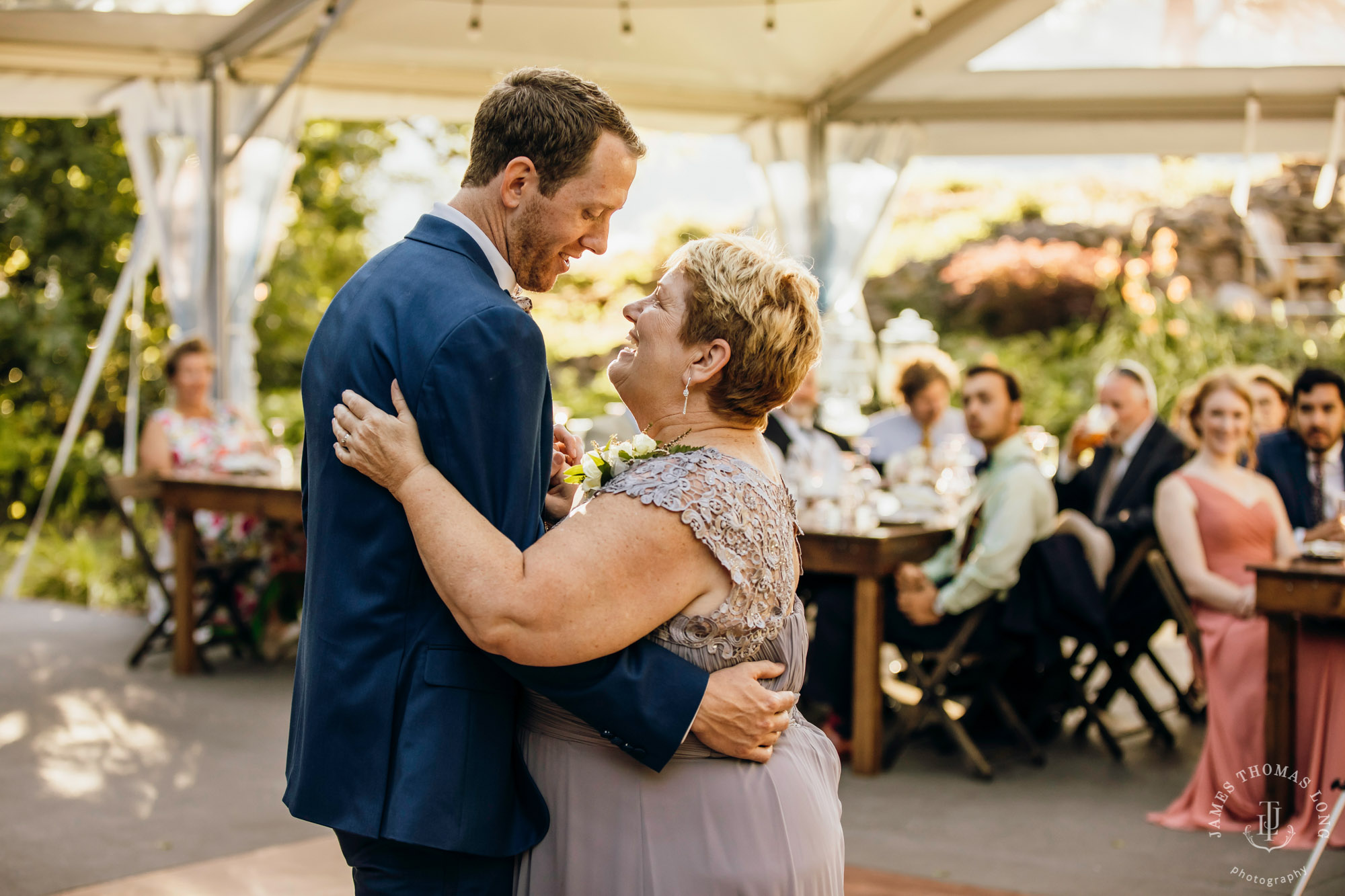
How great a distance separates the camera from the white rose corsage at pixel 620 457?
1772mm

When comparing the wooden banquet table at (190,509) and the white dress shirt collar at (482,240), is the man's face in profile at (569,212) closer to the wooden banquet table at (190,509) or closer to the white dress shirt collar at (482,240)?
the white dress shirt collar at (482,240)

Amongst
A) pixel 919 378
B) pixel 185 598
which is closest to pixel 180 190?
pixel 185 598

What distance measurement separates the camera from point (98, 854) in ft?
11.4

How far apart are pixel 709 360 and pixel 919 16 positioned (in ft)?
17.9

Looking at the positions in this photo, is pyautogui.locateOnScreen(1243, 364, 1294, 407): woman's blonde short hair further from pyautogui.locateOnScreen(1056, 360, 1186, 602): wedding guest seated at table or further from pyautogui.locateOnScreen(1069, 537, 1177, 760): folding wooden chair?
pyautogui.locateOnScreen(1069, 537, 1177, 760): folding wooden chair

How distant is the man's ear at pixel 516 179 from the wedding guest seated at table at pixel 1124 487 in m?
3.60

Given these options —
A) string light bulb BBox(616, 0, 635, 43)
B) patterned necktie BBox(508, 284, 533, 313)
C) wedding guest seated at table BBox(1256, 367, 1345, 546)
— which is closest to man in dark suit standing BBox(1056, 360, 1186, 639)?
wedding guest seated at table BBox(1256, 367, 1345, 546)

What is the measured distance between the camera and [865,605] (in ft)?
14.7

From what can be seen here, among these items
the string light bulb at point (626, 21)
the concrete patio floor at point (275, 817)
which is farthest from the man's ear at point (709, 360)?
the string light bulb at point (626, 21)

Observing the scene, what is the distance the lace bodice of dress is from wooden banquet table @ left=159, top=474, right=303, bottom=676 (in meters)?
4.25

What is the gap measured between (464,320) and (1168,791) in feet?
12.8

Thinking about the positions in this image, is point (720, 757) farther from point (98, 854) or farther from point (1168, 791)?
point (1168, 791)

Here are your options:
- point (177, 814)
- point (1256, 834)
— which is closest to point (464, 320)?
point (177, 814)

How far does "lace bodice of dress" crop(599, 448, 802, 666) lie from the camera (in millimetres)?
1649
